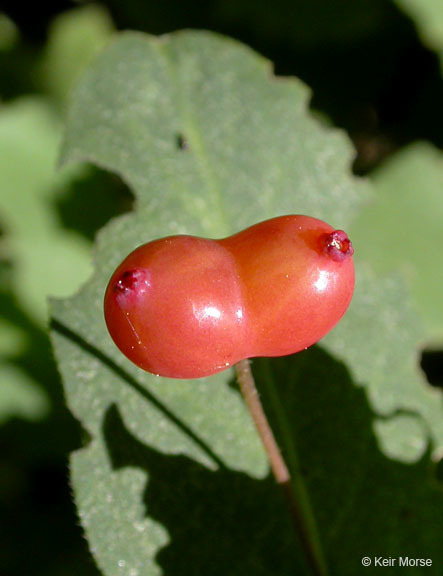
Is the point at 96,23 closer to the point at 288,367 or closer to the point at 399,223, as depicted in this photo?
the point at 399,223

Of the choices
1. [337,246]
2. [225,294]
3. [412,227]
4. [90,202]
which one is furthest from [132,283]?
[412,227]

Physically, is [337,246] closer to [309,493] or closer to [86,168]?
[309,493]

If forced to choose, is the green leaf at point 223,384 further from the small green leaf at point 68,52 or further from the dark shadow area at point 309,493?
the small green leaf at point 68,52

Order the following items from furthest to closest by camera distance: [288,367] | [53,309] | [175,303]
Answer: [288,367] < [53,309] < [175,303]

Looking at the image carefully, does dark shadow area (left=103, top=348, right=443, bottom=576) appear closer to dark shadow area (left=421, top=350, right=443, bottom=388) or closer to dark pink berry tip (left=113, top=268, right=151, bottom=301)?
dark pink berry tip (left=113, top=268, right=151, bottom=301)

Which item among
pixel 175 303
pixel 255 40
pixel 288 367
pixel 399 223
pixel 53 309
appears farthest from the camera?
pixel 255 40

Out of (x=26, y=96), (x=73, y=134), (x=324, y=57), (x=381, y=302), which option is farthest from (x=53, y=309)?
(x=324, y=57)
